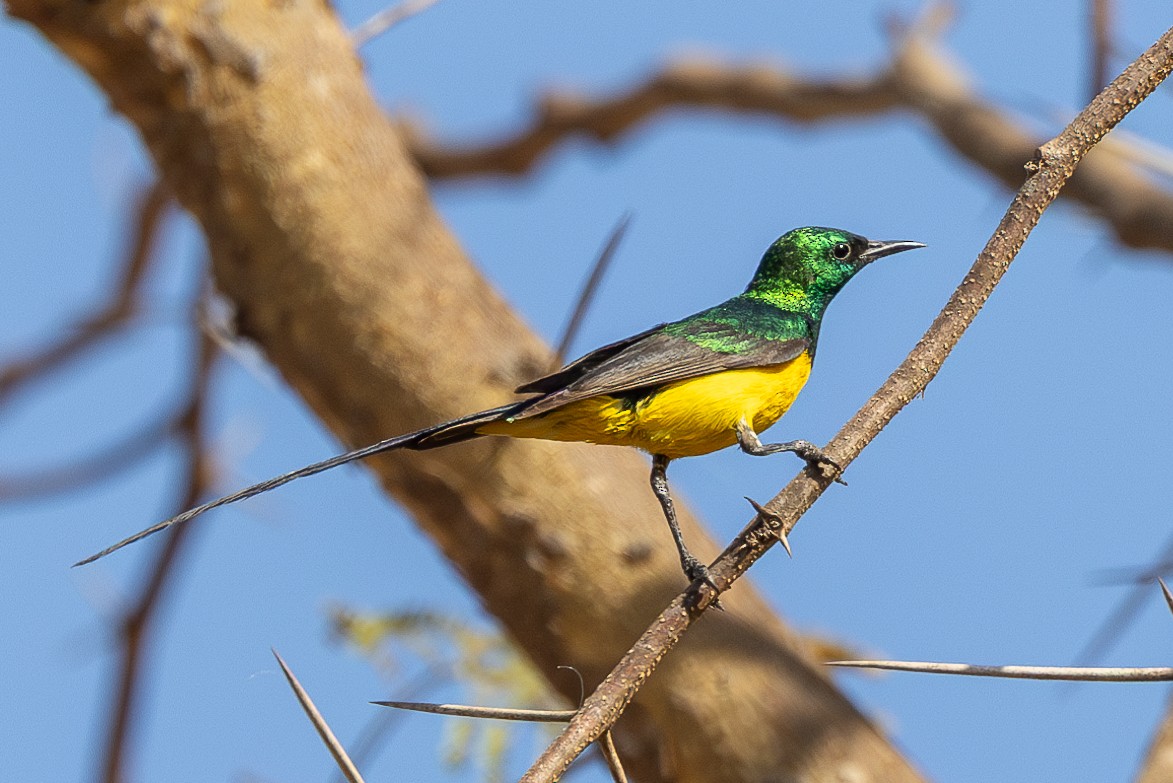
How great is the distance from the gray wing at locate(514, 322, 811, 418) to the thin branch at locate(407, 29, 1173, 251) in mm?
4003

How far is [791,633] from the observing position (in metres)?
4.83

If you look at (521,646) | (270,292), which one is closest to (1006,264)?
(521,646)

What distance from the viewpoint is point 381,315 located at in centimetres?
504

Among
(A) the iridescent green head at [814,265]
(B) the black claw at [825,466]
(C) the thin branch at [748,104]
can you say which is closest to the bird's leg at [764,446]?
(B) the black claw at [825,466]

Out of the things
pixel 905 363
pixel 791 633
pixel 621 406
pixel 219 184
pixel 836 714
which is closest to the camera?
pixel 905 363

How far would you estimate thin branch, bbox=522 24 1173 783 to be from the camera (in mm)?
2189

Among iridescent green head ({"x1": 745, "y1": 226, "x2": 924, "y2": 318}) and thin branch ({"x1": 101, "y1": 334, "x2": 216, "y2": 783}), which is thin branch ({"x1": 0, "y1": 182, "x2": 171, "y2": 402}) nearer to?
thin branch ({"x1": 101, "y1": 334, "x2": 216, "y2": 783})

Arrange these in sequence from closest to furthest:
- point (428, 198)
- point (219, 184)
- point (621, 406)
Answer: point (621, 406), point (219, 184), point (428, 198)

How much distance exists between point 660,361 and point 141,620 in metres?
3.57

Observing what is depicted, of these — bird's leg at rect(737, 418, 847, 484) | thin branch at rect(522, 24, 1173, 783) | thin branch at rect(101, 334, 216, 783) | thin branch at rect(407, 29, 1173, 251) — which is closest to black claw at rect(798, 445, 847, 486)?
thin branch at rect(522, 24, 1173, 783)

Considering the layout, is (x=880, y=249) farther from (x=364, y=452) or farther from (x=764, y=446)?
(x=364, y=452)

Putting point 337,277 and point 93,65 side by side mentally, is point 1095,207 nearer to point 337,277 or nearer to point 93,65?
point 337,277

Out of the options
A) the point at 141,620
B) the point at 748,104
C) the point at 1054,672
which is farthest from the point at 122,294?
the point at 1054,672

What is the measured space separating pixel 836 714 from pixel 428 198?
103 inches
